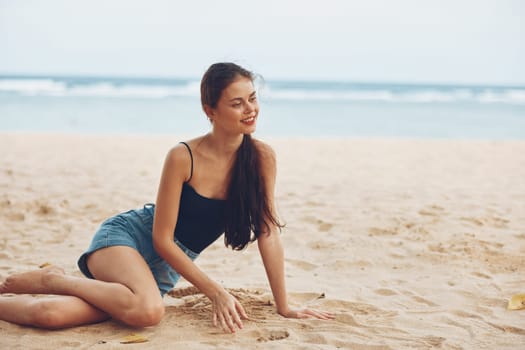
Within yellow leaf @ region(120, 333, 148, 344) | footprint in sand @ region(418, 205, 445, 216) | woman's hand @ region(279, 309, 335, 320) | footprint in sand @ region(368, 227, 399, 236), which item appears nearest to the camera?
yellow leaf @ region(120, 333, 148, 344)

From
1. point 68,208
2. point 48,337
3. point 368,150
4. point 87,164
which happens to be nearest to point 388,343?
point 48,337

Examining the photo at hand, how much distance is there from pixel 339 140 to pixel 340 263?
7.78m

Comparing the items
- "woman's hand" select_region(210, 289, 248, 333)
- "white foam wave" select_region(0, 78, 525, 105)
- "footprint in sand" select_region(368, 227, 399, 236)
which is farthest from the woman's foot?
"white foam wave" select_region(0, 78, 525, 105)

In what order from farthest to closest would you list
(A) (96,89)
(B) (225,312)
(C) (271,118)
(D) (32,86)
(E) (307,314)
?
(D) (32,86) < (A) (96,89) < (C) (271,118) < (E) (307,314) < (B) (225,312)

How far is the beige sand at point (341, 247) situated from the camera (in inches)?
109

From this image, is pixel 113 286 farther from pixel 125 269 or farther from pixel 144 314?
pixel 144 314

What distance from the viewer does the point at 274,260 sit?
3020mm

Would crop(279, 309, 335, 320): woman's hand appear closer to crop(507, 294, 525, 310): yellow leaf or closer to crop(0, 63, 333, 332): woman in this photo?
crop(0, 63, 333, 332): woman

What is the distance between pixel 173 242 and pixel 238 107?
74 cm

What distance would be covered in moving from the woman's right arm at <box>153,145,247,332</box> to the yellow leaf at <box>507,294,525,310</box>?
1.52 metres

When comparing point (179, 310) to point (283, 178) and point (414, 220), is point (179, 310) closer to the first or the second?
point (414, 220)

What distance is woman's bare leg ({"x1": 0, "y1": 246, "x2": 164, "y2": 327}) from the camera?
107 inches

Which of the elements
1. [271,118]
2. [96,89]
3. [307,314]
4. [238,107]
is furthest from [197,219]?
[96,89]

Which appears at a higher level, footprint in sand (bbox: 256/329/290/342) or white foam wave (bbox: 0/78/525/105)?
white foam wave (bbox: 0/78/525/105)
